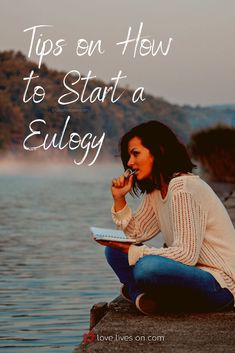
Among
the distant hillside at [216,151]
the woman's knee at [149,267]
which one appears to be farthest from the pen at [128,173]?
the distant hillside at [216,151]

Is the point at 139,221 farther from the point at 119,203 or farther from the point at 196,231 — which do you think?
the point at 196,231

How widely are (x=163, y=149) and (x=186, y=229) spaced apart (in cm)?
45

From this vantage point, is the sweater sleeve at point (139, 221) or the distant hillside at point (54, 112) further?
the distant hillside at point (54, 112)

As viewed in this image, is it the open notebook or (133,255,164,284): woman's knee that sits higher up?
the open notebook

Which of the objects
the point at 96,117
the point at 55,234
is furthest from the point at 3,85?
the point at 55,234

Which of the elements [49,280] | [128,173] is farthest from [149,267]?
[49,280]

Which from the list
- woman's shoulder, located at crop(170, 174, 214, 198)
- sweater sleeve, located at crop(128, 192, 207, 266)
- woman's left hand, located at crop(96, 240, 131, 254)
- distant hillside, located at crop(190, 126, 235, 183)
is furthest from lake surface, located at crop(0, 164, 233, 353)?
distant hillside, located at crop(190, 126, 235, 183)

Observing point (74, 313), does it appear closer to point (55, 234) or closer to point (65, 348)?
point (65, 348)

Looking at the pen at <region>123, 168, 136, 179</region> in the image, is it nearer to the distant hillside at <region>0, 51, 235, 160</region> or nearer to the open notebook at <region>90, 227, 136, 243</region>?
the open notebook at <region>90, 227, 136, 243</region>

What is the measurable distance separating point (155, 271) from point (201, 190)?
456 millimetres

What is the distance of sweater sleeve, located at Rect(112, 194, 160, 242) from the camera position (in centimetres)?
610

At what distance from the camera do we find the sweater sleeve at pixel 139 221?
610cm

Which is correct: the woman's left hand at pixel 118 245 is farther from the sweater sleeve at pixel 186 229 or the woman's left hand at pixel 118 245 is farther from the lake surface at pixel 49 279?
the lake surface at pixel 49 279

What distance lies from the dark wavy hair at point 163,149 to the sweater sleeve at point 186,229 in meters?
0.21
